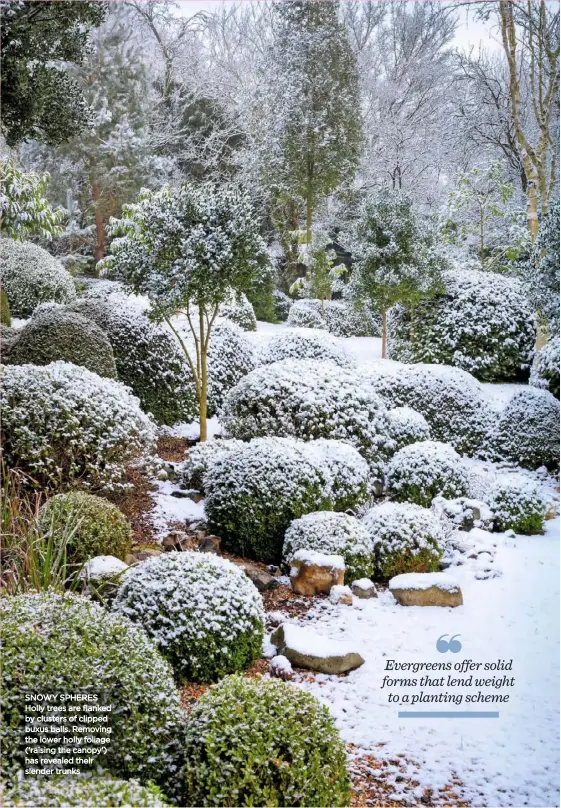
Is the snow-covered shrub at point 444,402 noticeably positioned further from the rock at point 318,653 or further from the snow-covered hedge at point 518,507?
the rock at point 318,653

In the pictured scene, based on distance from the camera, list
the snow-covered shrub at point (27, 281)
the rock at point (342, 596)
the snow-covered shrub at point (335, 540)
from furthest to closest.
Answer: the snow-covered shrub at point (27, 281) < the snow-covered shrub at point (335, 540) < the rock at point (342, 596)

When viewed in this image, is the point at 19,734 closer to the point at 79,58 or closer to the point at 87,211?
the point at 79,58

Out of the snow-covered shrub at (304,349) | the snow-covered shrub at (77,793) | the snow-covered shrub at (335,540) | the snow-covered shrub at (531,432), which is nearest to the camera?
the snow-covered shrub at (77,793)

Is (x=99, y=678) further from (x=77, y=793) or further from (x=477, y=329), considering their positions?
(x=477, y=329)

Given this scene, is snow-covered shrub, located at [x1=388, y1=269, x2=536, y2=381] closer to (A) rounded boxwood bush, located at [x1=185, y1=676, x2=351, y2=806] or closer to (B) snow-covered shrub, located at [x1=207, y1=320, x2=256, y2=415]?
(B) snow-covered shrub, located at [x1=207, y1=320, x2=256, y2=415]

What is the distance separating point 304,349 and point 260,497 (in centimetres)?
362

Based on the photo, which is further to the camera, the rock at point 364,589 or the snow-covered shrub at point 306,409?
the snow-covered shrub at point 306,409

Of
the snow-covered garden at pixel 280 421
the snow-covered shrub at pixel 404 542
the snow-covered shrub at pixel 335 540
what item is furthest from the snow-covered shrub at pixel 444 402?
the snow-covered shrub at pixel 335 540

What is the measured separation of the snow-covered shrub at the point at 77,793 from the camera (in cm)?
160

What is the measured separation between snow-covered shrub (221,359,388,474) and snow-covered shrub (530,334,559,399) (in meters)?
2.32

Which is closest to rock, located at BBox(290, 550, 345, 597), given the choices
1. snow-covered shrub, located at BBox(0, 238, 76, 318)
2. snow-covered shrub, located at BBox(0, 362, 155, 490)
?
snow-covered shrub, located at BBox(0, 362, 155, 490)

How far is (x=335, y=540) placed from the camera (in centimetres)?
386

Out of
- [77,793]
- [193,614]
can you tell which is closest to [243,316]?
[193,614]

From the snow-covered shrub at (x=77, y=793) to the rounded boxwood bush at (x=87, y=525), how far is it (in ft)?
5.17
